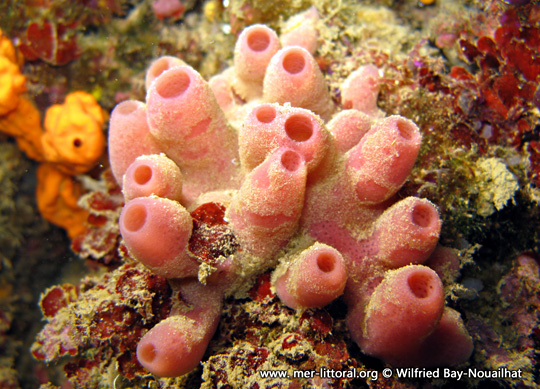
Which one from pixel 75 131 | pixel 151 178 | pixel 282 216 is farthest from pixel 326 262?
pixel 75 131

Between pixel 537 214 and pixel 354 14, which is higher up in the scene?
pixel 354 14

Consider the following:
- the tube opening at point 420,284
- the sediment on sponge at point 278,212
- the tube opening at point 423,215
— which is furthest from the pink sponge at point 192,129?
the tube opening at point 420,284

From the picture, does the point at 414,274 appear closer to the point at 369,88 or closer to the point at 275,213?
the point at 275,213

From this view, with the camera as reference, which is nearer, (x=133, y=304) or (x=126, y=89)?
(x=133, y=304)

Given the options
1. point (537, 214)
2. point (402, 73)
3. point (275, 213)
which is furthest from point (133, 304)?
point (537, 214)

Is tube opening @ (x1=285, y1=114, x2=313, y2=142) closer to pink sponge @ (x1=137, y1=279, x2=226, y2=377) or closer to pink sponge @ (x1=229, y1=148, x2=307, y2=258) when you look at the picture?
pink sponge @ (x1=229, y1=148, x2=307, y2=258)

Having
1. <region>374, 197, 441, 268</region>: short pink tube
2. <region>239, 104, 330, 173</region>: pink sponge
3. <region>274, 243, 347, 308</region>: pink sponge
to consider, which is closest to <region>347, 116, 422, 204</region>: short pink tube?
<region>374, 197, 441, 268</region>: short pink tube
